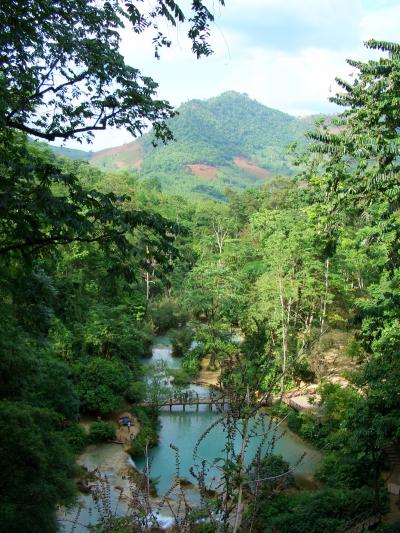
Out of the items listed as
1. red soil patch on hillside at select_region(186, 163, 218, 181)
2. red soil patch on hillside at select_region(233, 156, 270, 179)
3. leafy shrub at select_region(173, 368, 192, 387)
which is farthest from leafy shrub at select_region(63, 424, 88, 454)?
red soil patch on hillside at select_region(233, 156, 270, 179)

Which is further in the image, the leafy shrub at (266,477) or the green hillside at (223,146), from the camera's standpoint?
the green hillside at (223,146)

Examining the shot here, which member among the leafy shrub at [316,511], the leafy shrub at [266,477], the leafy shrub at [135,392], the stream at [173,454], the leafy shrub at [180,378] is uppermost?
the leafy shrub at [266,477]

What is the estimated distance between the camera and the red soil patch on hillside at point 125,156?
112 metres

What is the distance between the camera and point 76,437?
12.4 m

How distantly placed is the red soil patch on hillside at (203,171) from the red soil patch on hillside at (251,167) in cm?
1529

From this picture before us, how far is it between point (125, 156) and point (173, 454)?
112994mm

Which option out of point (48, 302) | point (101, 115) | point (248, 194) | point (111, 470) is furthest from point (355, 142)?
point (248, 194)

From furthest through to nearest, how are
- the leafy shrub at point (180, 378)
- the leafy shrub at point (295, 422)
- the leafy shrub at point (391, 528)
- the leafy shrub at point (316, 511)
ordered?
1. the leafy shrub at point (180, 378)
2. the leafy shrub at point (295, 422)
3. the leafy shrub at point (316, 511)
4. the leafy shrub at point (391, 528)

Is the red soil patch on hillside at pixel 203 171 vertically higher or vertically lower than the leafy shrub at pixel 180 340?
higher

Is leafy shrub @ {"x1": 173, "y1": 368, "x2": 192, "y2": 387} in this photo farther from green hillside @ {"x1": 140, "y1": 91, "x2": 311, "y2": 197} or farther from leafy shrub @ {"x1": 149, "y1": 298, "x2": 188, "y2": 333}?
green hillside @ {"x1": 140, "y1": 91, "x2": 311, "y2": 197}

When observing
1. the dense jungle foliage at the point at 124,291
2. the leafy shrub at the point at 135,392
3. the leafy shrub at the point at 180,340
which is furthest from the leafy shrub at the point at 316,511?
the leafy shrub at the point at 180,340

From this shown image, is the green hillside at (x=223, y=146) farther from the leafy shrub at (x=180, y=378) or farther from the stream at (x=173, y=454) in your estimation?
the stream at (x=173, y=454)

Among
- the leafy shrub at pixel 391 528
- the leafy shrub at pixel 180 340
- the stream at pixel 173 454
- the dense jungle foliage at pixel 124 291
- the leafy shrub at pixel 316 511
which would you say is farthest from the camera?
the leafy shrub at pixel 180 340

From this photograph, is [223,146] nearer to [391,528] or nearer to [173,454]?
[173,454]
